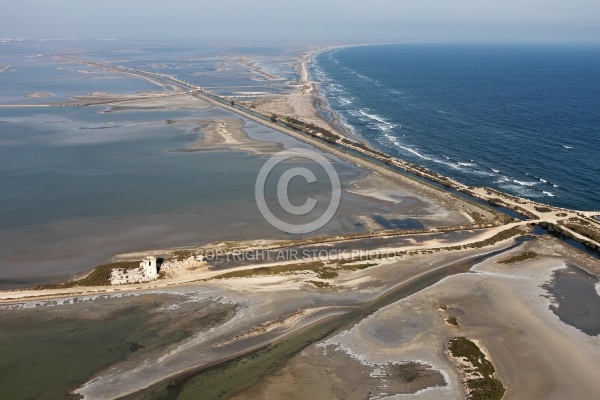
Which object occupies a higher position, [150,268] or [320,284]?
[150,268]

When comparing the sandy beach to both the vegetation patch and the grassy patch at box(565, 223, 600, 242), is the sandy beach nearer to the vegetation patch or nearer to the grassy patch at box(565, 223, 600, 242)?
the vegetation patch

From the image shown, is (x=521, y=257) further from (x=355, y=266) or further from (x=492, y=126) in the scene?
(x=492, y=126)

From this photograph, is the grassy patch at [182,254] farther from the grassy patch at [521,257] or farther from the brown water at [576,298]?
the brown water at [576,298]

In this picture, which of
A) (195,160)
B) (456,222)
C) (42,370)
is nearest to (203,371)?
(42,370)

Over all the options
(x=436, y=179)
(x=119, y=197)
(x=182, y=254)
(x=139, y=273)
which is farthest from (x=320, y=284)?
(x=436, y=179)

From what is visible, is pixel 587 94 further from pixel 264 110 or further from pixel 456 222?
pixel 456 222

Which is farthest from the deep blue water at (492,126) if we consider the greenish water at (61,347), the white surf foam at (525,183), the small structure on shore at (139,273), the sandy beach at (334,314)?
the greenish water at (61,347)
